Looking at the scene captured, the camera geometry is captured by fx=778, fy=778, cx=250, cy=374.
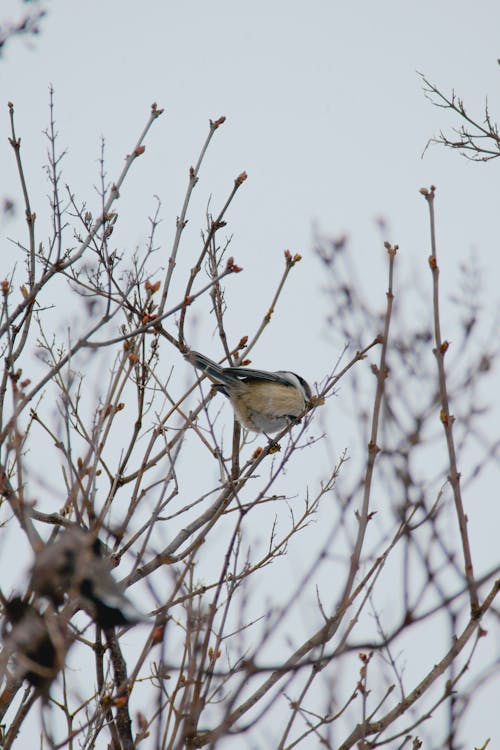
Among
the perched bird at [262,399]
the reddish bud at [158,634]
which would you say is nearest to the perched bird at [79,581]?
the reddish bud at [158,634]

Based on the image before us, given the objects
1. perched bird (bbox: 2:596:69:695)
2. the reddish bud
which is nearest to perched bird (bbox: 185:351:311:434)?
the reddish bud

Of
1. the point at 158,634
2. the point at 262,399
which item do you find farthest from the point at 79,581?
the point at 262,399

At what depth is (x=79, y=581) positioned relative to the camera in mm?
1729

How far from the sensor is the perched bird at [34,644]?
180 cm

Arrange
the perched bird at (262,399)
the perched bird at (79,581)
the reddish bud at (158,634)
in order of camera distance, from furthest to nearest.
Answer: the perched bird at (262,399)
the reddish bud at (158,634)
the perched bird at (79,581)

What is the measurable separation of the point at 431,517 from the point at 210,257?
10.0 ft

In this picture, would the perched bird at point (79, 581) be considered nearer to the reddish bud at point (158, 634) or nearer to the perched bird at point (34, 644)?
the perched bird at point (34, 644)

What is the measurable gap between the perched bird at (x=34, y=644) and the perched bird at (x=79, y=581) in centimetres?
10

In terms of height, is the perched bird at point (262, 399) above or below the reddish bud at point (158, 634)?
above

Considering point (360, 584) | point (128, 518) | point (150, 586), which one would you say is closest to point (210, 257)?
point (128, 518)

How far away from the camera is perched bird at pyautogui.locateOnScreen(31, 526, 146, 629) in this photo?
1707 millimetres

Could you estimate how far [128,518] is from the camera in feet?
10.1

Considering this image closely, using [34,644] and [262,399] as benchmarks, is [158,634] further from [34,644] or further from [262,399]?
[262,399]

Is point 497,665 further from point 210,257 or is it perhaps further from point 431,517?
point 210,257
